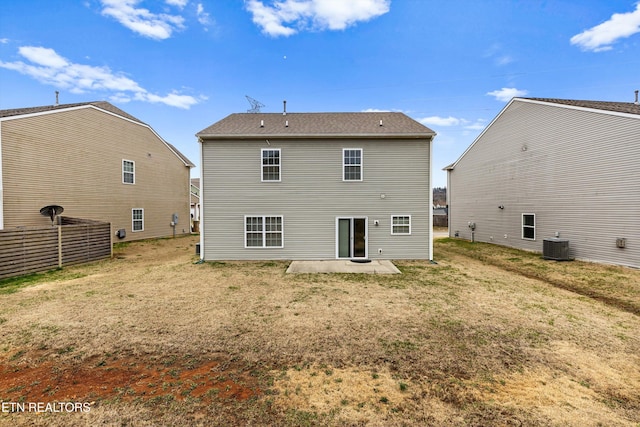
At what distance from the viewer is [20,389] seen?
10.7ft

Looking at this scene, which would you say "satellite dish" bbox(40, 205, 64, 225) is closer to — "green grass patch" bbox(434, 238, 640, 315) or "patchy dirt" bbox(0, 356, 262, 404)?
"patchy dirt" bbox(0, 356, 262, 404)

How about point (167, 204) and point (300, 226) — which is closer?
point (300, 226)

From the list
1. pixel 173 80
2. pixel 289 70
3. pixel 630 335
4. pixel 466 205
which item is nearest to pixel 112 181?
pixel 173 80

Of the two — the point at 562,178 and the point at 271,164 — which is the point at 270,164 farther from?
the point at 562,178

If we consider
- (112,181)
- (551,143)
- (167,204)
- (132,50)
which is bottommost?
(167,204)

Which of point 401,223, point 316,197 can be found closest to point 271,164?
point 316,197

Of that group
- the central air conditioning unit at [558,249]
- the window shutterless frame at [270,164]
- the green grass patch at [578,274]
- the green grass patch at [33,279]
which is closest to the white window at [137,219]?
the green grass patch at [33,279]

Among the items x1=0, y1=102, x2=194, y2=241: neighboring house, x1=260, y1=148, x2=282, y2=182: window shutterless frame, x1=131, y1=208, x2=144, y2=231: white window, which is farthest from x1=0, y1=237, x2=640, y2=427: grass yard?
x1=131, y1=208, x2=144, y2=231: white window

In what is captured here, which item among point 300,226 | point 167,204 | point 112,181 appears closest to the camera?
point 300,226

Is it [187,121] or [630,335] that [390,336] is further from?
[187,121]

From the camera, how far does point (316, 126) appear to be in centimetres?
1170

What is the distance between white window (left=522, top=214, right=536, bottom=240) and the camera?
13.4 meters

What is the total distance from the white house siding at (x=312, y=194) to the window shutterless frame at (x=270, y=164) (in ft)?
0.60

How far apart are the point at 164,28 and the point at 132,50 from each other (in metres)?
3.76
